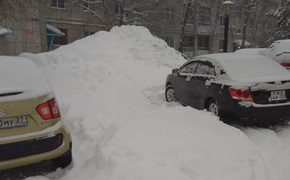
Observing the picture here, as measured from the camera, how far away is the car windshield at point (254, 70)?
4.97m

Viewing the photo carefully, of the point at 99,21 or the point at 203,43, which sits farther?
the point at 203,43

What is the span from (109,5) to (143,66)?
1557 cm

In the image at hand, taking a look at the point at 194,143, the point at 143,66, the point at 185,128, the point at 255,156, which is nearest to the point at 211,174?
the point at 194,143

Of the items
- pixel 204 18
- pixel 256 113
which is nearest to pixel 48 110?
pixel 256 113

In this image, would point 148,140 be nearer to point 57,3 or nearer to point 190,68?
point 190,68

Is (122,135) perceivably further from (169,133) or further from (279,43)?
(279,43)

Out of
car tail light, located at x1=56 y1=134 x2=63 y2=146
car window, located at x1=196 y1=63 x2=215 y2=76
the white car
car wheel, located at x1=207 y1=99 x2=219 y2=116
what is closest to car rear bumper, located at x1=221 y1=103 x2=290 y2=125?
car wheel, located at x1=207 y1=99 x2=219 y2=116

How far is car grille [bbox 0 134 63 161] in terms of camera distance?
9.97 ft

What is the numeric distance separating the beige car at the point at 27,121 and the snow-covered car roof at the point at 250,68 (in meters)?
3.28

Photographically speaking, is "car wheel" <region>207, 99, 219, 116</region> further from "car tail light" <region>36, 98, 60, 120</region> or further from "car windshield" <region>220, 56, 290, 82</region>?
"car tail light" <region>36, 98, 60, 120</region>

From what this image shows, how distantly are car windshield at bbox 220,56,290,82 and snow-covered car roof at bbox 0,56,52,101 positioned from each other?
11.1 ft

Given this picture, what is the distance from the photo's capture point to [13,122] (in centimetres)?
310

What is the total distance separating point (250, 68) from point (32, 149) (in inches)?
164

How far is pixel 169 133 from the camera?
4191 mm
